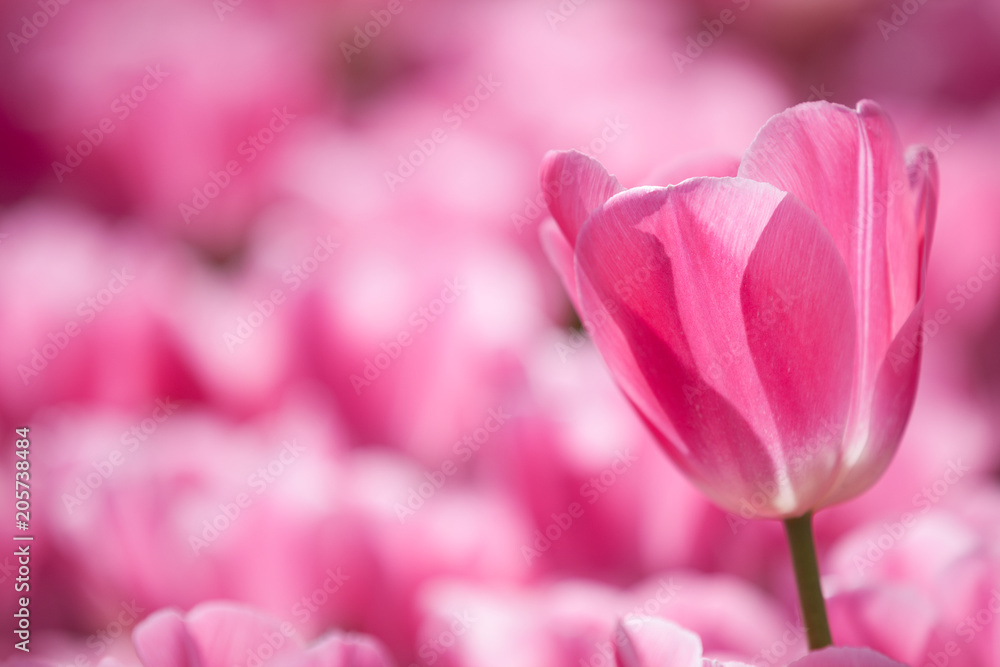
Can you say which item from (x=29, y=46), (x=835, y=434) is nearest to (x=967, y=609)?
(x=835, y=434)

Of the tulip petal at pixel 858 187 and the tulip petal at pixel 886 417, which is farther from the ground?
the tulip petal at pixel 858 187

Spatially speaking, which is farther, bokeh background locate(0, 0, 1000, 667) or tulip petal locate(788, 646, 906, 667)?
bokeh background locate(0, 0, 1000, 667)

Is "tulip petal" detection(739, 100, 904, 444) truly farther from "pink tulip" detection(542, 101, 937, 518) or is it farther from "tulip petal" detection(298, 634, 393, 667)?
"tulip petal" detection(298, 634, 393, 667)

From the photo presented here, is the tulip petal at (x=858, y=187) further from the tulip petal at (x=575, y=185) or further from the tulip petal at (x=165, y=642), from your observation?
the tulip petal at (x=165, y=642)

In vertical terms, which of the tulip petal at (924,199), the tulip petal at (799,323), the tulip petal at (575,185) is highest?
the tulip petal at (575,185)

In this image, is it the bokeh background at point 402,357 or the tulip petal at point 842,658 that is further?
the bokeh background at point 402,357

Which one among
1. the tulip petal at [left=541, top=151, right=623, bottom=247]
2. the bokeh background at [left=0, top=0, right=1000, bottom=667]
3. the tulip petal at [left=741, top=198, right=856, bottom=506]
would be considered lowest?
the bokeh background at [left=0, top=0, right=1000, bottom=667]

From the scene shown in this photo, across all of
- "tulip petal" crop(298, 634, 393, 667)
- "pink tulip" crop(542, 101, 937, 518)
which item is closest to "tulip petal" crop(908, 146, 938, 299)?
"pink tulip" crop(542, 101, 937, 518)

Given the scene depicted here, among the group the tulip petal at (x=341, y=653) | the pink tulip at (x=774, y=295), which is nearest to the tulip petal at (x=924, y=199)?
the pink tulip at (x=774, y=295)
